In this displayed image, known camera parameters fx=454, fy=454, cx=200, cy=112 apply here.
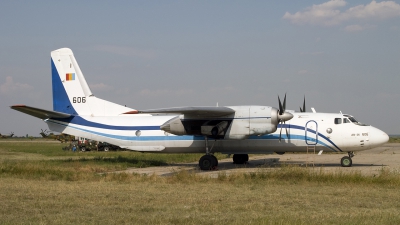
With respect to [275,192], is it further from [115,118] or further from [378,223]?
[115,118]

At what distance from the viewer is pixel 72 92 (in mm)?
28688

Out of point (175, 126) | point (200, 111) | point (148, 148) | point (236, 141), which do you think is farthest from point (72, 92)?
point (236, 141)

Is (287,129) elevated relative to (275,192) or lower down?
elevated

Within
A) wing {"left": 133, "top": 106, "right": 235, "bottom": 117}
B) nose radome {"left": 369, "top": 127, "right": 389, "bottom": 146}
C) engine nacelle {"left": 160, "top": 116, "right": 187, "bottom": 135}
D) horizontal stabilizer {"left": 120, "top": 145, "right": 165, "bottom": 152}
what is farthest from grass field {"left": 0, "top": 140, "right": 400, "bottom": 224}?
nose radome {"left": 369, "top": 127, "right": 389, "bottom": 146}

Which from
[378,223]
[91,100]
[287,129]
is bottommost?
[378,223]

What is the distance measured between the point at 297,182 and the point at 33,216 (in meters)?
9.79

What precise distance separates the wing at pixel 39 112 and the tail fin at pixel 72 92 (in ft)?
3.48

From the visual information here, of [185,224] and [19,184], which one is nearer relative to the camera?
[185,224]

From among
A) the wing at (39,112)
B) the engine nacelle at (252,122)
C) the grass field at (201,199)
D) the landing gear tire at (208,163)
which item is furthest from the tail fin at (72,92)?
the grass field at (201,199)

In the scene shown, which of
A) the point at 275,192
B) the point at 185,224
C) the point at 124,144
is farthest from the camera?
the point at 124,144

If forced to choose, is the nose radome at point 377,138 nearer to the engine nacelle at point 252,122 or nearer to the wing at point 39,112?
the engine nacelle at point 252,122

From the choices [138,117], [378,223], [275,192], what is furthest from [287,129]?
[378,223]

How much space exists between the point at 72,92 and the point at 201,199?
60.5 ft

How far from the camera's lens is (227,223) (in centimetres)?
908
